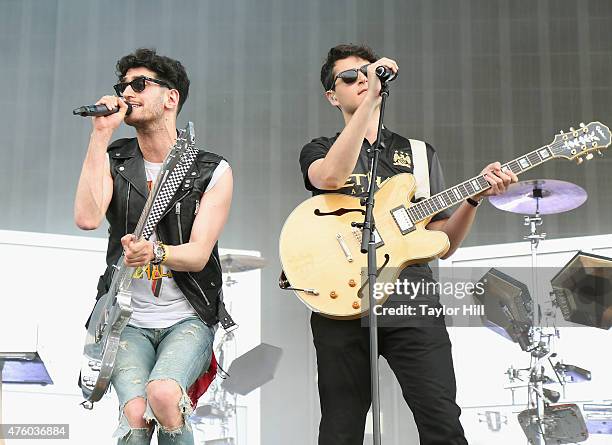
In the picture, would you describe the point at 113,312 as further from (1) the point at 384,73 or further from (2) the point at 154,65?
(1) the point at 384,73

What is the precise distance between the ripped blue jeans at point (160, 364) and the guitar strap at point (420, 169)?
100 centimetres

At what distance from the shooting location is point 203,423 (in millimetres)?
5555

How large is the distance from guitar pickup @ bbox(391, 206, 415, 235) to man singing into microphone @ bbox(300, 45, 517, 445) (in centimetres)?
15

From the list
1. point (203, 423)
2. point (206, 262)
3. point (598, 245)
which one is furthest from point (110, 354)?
point (598, 245)

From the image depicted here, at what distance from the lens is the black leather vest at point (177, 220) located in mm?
3162

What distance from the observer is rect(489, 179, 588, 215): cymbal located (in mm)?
5527

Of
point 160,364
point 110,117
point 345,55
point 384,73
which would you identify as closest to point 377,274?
point 384,73

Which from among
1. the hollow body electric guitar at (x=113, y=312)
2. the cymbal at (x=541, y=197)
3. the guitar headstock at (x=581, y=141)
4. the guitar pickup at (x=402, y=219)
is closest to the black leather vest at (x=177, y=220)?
the hollow body electric guitar at (x=113, y=312)

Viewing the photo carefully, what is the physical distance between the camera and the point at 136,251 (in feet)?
9.43

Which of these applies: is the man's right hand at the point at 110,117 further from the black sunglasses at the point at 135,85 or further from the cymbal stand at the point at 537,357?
the cymbal stand at the point at 537,357

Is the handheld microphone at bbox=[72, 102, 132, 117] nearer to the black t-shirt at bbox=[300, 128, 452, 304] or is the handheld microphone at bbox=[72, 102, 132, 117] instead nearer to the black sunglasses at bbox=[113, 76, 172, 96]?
the black sunglasses at bbox=[113, 76, 172, 96]

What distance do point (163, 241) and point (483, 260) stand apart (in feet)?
10.2

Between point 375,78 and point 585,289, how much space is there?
2.94 meters

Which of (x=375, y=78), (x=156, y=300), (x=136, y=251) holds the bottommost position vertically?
(x=156, y=300)
